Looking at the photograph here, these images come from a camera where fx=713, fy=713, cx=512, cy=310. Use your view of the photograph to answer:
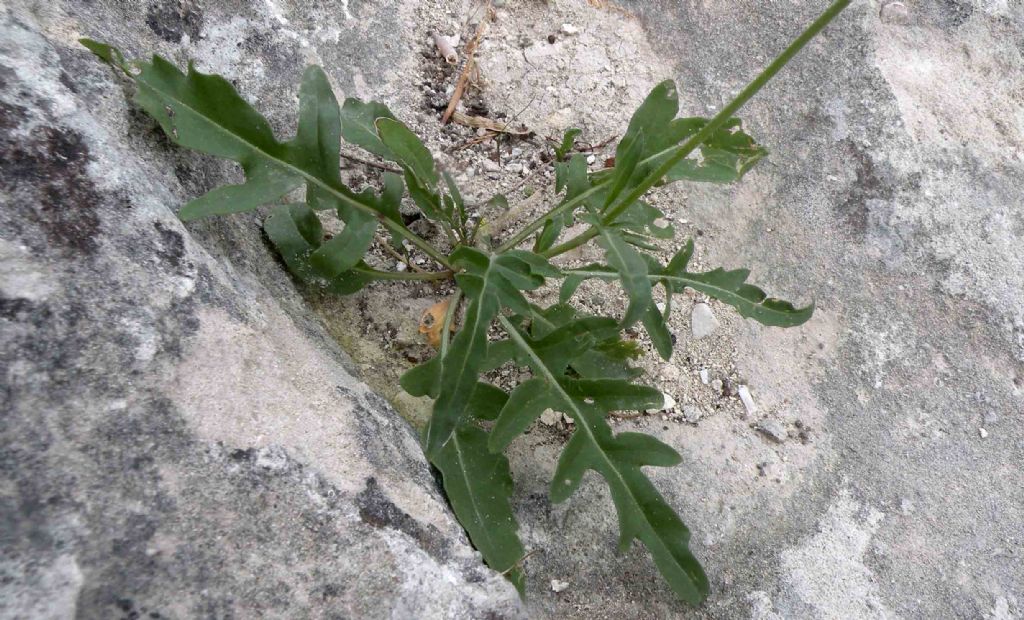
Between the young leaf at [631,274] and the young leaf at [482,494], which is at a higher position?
the young leaf at [631,274]

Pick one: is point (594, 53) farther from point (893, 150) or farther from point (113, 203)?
point (113, 203)

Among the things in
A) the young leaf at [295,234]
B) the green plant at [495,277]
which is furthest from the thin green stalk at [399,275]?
the young leaf at [295,234]

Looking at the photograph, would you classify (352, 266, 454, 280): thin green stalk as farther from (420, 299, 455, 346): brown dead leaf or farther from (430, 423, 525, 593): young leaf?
(430, 423, 525, 593): young leaf

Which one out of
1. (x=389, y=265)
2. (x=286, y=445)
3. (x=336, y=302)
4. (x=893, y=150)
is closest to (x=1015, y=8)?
(x=893, y=150)

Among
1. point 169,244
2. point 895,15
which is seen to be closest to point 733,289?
point 169,244

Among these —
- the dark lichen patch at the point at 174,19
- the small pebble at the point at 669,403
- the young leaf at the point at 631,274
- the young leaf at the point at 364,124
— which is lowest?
the small pebble at the point at 669,403

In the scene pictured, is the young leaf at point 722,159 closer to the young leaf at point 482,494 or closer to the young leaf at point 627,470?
the young leaf at point 627,470
